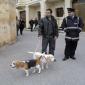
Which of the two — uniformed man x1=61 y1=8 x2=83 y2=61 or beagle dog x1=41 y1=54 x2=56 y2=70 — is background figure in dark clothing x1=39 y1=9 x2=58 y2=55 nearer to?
uniformed man x1=61 y1=8 x2=83 y2=61

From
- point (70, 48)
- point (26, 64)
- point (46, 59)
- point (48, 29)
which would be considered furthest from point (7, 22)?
point (26, 64)

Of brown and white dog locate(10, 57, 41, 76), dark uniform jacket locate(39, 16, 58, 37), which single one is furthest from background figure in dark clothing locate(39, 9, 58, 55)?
brown and white dog locate(10, 57, 41, 76)

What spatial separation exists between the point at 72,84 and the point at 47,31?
3.09 metres

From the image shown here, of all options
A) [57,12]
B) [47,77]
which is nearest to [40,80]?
[47,77]

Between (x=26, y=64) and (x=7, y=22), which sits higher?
(x=7, y=22)

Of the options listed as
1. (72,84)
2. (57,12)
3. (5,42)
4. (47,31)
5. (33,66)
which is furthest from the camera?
(57,12)

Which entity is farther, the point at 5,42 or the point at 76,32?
the point at 5,42

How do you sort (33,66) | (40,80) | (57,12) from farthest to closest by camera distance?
1. (57,12)
2. (33,66)
3. (40,80)

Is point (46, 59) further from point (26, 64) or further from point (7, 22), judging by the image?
point (7, 22)

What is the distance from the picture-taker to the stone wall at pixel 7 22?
16.7 m

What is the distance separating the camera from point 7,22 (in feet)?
56.6

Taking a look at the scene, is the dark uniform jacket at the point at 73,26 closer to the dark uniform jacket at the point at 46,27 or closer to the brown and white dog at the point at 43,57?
the dark uniform jacket at the point at 46,27

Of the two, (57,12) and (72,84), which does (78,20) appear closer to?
(72,84)

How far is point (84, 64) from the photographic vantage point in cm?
1039
